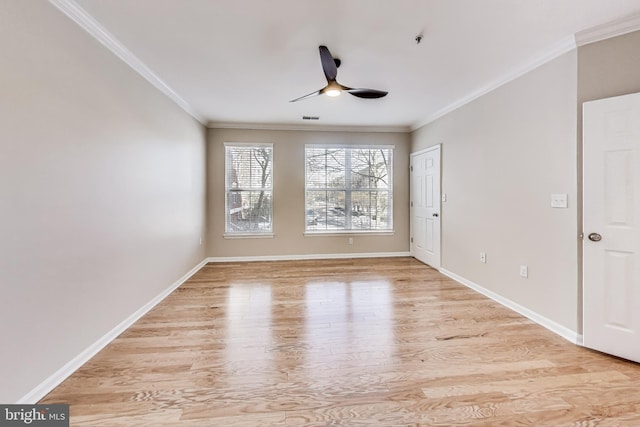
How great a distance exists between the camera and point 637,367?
1945 millimetres

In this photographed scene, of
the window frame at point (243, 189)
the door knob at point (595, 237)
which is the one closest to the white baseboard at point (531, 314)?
the door knob at point (595, 237)

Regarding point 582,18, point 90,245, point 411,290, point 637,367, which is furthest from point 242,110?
point 637,367

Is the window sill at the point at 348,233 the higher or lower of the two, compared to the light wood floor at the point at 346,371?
higher

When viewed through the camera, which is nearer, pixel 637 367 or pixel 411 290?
pixel 637 367

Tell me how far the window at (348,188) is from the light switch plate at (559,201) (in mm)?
3034

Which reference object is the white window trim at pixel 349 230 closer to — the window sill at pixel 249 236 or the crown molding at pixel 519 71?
the window sill at pixel 249 236

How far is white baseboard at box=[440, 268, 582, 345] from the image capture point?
231 cm

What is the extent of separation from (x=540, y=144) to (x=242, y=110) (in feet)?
12.4

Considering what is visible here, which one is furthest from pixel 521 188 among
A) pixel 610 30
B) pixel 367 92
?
pixel 367 92

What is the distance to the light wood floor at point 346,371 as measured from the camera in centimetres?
153

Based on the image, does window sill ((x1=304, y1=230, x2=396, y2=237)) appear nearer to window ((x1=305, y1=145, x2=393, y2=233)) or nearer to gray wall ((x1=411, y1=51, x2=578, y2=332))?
window ((x1=305, y1=145, x2=393, y2=233))

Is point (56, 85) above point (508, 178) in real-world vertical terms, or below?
above

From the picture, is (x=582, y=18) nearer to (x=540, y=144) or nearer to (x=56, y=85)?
(x=540, y=144)

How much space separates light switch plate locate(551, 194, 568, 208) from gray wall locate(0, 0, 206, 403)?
3822mm
